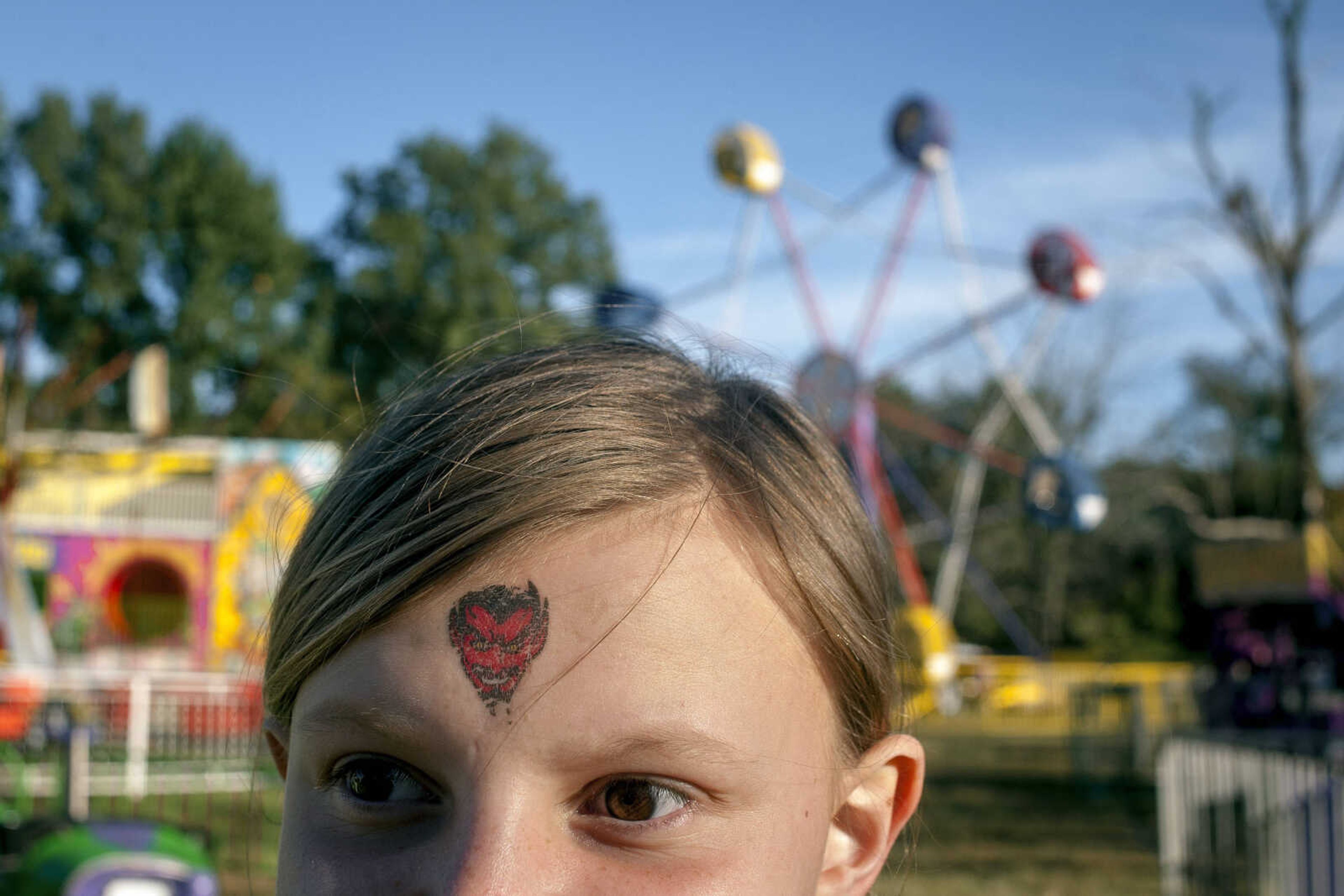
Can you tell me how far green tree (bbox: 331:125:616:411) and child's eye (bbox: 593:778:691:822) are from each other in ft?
106

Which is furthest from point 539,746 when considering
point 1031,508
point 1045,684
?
point 1045,684

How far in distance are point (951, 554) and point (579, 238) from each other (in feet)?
55.4

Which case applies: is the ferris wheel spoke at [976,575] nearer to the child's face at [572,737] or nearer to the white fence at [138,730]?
the white fence at [138,730]

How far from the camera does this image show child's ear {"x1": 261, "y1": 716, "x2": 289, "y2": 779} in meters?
1.28

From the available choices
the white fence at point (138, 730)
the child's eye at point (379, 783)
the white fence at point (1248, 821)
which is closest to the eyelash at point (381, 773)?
the child's eye at point (379, 783)

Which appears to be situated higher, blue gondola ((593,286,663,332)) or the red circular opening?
the red circular opening

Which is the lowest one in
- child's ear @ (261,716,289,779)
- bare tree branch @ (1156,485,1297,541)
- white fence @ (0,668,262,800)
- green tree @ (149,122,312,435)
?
child's ear @ (261,716,289,779)

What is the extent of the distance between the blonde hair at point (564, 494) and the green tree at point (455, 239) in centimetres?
3209

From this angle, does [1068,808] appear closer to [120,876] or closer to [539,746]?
[120,876]

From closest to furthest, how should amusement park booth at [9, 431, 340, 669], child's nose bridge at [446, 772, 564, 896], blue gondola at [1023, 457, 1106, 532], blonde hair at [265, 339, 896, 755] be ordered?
child's nose bridge at [446, 772, 564, 896] → blonde hair at [265, 339, 896, 755] → blue gondola at [1023, 457, 1106, 532] → amusement park booth at [9, 431, 340, 669]

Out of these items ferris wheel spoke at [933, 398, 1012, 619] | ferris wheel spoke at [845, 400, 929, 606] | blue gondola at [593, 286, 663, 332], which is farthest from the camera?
ferris wheel spoke at [933, 398, 1012, 619]

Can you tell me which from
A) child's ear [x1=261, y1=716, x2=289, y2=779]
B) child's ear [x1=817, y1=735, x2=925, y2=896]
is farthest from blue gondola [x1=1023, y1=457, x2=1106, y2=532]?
child's ear [x1=261, y1=716, x2=289, y2=779]

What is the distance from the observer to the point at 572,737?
1.00 m

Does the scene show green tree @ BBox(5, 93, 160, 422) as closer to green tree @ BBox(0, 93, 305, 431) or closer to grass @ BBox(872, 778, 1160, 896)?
green tree @ BBox(0, 93, 305, 431)
